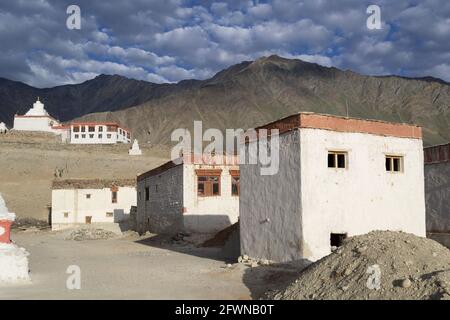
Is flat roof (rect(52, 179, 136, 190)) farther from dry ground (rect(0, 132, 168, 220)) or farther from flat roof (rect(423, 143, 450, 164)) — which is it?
flat roof (rect(423, 143, 450, 164))

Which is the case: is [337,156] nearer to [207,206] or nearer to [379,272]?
[379,272]

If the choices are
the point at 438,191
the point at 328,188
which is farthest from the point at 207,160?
the point at 328,188

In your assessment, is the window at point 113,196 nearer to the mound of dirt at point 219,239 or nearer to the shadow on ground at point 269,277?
the mound of dirt at point 219,239

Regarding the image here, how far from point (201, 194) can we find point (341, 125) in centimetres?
1333

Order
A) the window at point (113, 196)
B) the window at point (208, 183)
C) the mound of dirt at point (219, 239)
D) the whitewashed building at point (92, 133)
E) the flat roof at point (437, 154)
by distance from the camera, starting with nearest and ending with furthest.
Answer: the flat roof at point (437, 154) < the mound of dirt at point (219, 239) < the window at point (208, 183) < the window at point (113, 196) < the whitewashed building at point (92, 133)

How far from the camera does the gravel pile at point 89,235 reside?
35.9 metres

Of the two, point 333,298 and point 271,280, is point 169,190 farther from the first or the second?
point 333,298

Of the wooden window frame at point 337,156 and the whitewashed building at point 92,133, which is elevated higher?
the whitewashed building at point 92,133

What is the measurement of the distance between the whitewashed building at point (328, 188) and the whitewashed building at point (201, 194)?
9823 mm

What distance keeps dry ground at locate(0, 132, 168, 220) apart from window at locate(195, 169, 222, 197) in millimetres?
31352

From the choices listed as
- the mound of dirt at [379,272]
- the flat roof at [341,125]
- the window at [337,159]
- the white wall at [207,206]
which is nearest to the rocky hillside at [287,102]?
the white wall at [207,206]

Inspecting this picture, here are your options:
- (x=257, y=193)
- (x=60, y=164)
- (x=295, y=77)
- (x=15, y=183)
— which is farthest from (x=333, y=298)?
(x=295, y=77)

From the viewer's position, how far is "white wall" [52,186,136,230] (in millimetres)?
43156

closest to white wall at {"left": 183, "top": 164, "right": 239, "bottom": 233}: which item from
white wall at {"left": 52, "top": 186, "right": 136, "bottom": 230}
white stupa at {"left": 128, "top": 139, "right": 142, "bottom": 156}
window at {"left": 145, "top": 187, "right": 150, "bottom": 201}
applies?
window at {"left": 145, "top": 187, "right": 150, "bottom": 201}
